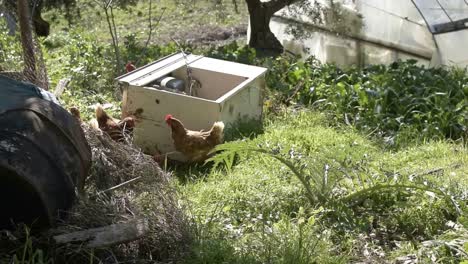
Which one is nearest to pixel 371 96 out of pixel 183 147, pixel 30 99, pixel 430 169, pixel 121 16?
pixel 430 169

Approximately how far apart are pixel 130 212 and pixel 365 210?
1.69 meters

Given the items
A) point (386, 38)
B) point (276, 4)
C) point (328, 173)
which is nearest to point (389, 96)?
point (386, 38)

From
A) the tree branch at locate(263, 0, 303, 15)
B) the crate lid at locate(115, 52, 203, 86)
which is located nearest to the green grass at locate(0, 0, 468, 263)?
the crate lid at locate(115, 52, 203, 86)

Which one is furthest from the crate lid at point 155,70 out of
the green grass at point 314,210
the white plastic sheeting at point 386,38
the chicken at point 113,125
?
the white plastic sheeting at point 386,38

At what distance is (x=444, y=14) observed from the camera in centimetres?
941

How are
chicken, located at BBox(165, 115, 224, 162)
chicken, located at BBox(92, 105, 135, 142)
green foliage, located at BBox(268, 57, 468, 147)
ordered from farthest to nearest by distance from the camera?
green foliage, located at BBox(268, 57, 468, 147) → chicken, located at BBox(92, 105, 135, 142) → chicken, located at BBox(165, 115, 224, 162)

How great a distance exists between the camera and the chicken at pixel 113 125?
247 inches

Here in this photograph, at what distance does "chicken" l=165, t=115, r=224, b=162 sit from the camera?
6148mm

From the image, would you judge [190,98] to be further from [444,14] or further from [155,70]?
[444,14]

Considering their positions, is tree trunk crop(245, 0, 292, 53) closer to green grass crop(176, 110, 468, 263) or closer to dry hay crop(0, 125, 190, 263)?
green grass crop(176, 110, 468, 263)

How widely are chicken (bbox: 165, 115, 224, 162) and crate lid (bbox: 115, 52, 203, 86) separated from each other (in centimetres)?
76

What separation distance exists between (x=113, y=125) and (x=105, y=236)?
2293 mm

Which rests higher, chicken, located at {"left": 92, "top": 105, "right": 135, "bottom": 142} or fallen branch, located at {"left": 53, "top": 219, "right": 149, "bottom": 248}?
fallen branch, located at {"left": 53, "top": 219, "right": 149, "bottom": 248}

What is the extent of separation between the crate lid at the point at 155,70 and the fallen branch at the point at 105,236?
267 cm
